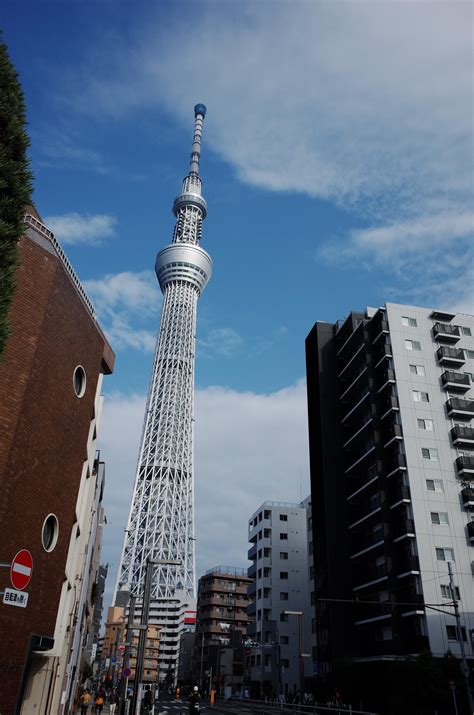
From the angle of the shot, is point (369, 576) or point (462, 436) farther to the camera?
point (462, 436)

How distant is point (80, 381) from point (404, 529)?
2827cm

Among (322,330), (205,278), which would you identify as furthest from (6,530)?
(205,278)

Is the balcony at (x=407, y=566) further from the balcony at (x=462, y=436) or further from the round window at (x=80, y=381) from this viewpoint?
the round window at (x=80, y=381)

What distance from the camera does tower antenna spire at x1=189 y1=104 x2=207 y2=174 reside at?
129 metres

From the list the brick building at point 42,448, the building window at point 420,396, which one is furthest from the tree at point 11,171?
the building window at point 420,396

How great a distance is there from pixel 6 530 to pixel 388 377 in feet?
117

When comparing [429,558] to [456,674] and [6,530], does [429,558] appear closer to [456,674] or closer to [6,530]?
[456,674]

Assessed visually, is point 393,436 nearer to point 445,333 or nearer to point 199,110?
point 445,333

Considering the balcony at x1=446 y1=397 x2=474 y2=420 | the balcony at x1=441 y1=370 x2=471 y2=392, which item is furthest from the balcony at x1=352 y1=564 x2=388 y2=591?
the balcony at x1=441 y1=370 x2=471 y2=392

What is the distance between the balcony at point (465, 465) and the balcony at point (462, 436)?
1277 millimetres

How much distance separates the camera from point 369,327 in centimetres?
5031

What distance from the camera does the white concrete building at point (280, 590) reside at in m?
62.0

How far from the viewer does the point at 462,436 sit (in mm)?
43219

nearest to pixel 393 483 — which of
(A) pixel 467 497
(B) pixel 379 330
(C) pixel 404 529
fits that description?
(C) pixel 404 529
